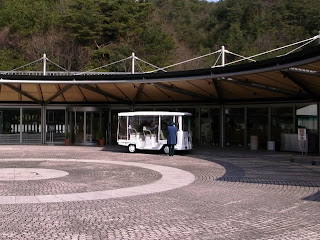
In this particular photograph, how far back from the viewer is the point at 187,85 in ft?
80.2

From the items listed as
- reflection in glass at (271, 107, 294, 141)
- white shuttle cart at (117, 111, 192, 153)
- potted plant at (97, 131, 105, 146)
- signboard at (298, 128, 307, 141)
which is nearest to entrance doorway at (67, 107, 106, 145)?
potted plant at (97, 131, 105, 146)

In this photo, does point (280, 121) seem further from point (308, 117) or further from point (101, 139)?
point (101, 139)

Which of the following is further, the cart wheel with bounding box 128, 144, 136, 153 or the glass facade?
the glass facade

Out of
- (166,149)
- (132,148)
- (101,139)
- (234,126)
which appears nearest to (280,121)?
(234,126)

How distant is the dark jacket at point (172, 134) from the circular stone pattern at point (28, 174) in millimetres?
7450

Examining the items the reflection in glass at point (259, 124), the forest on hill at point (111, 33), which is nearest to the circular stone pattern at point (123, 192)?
the reflection in glass at point (259, 124)

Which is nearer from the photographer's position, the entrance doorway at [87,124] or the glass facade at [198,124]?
the glass facade at [198,124]

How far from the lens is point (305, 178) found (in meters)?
13.9

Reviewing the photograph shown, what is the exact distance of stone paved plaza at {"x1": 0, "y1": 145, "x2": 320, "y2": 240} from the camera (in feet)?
24.1

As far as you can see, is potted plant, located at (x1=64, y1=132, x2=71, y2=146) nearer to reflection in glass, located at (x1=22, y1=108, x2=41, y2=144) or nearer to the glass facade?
the glass facade

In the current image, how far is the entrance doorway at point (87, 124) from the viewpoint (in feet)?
97.9

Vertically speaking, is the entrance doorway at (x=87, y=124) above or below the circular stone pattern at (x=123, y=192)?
above

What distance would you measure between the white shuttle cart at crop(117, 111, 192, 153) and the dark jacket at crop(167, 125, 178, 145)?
1.10 meters

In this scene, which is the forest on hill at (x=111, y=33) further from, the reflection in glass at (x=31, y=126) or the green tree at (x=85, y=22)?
the reflection in glass at (x=31, y=126)
